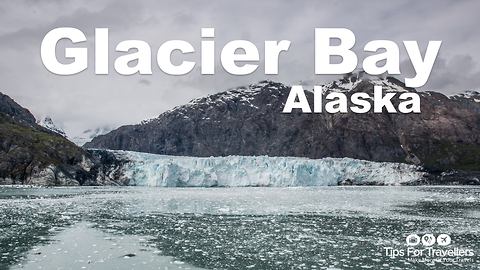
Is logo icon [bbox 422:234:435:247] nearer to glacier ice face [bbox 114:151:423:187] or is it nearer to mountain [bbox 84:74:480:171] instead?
glacier ice face [bbox 114:151:423:187]

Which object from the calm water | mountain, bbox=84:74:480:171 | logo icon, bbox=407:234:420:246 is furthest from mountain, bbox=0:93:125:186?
mountain, bbox=84:74:480:171

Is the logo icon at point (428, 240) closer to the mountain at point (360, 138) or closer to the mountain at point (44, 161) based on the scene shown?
the mountain at point (44, 161)

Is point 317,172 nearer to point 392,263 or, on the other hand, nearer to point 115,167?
point 115,167

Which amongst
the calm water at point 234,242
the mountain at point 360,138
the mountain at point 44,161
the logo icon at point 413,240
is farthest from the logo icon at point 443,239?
the mountain at point 360,138

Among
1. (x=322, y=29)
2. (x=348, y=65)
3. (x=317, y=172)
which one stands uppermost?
(x=322, y=29)

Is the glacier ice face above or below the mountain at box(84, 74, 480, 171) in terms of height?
below

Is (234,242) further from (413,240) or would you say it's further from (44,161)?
(44,161)

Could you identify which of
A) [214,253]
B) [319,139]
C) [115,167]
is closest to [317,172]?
[115,167]
